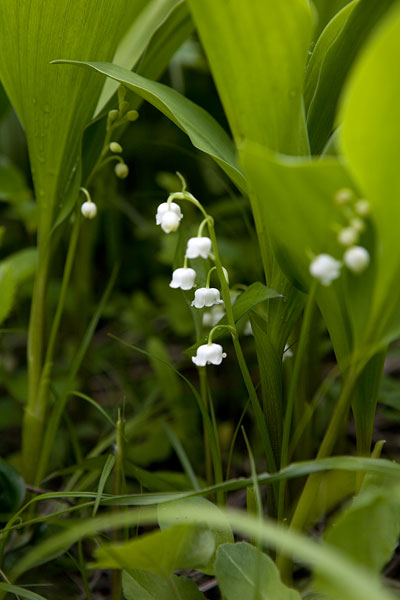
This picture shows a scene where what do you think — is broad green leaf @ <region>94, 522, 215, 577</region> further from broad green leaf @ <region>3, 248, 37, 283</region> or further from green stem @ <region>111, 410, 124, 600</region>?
broad green leaf @ <region>3, 248, 37, 283</region>

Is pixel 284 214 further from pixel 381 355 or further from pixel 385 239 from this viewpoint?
pixel 381 355

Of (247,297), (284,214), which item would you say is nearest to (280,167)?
(284,214)

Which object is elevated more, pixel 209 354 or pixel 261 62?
pixel 261 62

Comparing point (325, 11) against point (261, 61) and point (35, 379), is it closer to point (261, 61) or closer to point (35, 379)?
point (261, 61)

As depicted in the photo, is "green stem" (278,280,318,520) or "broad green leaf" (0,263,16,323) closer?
"green stem" (278,280,318,520)

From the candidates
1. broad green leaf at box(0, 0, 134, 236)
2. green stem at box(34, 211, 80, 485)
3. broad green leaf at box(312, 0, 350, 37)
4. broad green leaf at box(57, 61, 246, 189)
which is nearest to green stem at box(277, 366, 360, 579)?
broad green leaf at box(57, 61, 246, 189)

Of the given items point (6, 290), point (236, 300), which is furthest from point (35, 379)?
point (236, 300)

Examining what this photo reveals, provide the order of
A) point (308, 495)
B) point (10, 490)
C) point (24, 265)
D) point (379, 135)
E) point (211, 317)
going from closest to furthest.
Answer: point (379, 135), point (308, 495), point (10, 490), point (211, 317), point (24, 265)
